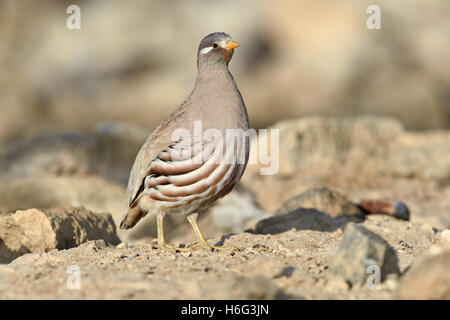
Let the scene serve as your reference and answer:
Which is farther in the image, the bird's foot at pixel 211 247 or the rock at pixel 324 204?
the rock at pixel 324 204

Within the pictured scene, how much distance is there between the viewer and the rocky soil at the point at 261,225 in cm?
615

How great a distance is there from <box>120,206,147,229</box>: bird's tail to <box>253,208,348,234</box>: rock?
2107mm

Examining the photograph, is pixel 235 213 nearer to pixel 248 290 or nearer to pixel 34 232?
pixel 34 232

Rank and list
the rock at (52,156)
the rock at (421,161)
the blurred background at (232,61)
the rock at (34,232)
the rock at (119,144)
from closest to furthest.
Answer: the rock at (34,232), the rock at (52,156), the rock at (421,161), the rock at (119,144), the blurred background at (232,61)

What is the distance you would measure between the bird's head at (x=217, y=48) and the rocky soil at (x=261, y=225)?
2387 millimetres

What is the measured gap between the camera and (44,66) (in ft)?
88.8

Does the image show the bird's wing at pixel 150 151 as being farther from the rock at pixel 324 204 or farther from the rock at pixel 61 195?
the rock at pixel 61 195

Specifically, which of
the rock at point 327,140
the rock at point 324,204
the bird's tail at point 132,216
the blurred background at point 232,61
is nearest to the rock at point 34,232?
the bird's tail at point 132,216

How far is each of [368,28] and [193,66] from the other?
6.82 m

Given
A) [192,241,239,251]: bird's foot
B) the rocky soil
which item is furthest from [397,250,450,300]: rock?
[192,241,239,251]: bird's foot

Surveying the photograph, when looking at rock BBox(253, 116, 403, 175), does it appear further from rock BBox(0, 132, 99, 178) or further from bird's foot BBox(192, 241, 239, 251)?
bird's foot BBox(192, 241, 239, 251)

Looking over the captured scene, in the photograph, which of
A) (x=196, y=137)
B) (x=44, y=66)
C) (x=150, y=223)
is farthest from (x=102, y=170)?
(x=44, y=66)

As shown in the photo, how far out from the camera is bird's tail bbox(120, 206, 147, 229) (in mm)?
9086

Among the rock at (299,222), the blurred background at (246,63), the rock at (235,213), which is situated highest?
the blurred background at (246,63)
